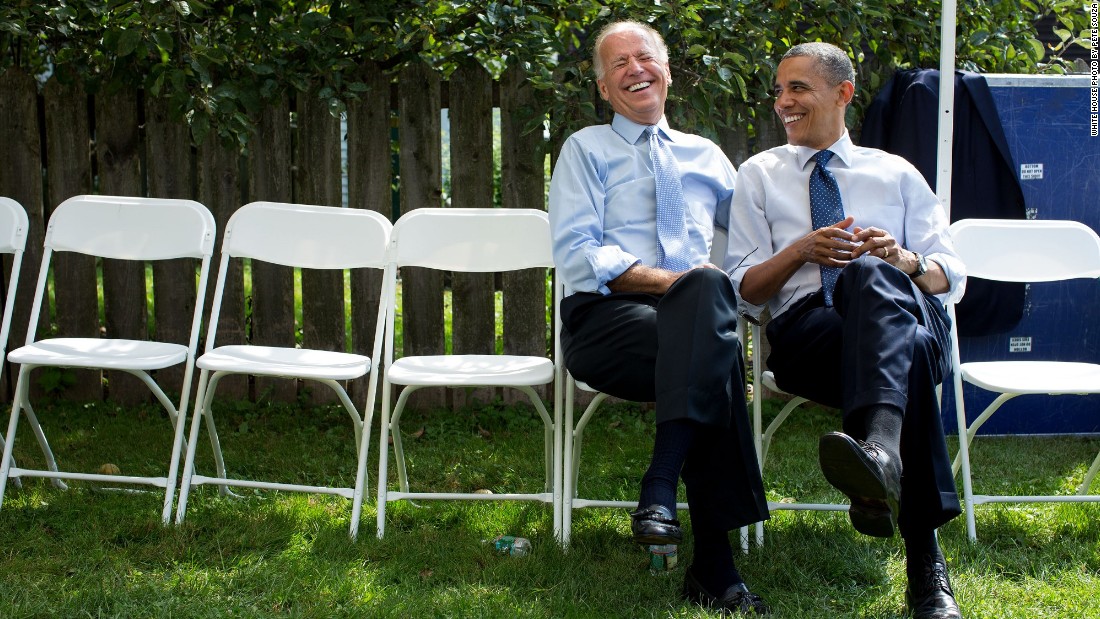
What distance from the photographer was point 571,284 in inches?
144

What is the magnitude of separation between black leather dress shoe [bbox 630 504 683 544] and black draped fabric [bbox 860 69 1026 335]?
7.75 ft

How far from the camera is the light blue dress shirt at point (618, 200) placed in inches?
143

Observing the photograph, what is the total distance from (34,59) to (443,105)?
1.93 meters

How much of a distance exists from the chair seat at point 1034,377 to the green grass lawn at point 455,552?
0.47 meters

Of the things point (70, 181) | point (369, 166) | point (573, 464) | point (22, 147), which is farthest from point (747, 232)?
point (22, 147)

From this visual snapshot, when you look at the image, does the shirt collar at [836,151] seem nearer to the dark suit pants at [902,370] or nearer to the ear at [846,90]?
the ear at [846,90]

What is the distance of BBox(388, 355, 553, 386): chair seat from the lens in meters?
3.64

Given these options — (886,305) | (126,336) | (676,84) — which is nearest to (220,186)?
(126,336)

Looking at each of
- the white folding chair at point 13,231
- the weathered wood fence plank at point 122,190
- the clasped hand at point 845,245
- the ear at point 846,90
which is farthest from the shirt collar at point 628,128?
the weathered wood fence plank at point 122,190

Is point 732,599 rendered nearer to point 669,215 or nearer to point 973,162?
point 669,215

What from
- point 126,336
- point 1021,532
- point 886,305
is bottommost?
point 1021,532

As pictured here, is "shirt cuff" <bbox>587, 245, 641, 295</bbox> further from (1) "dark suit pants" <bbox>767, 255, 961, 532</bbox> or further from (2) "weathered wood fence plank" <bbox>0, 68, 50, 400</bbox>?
(2) "weathered wood fence plank" <bbox>0, 68, 50, 400</bbox>

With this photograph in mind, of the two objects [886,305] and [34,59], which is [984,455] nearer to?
[886,305]

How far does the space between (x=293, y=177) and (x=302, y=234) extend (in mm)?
1134
